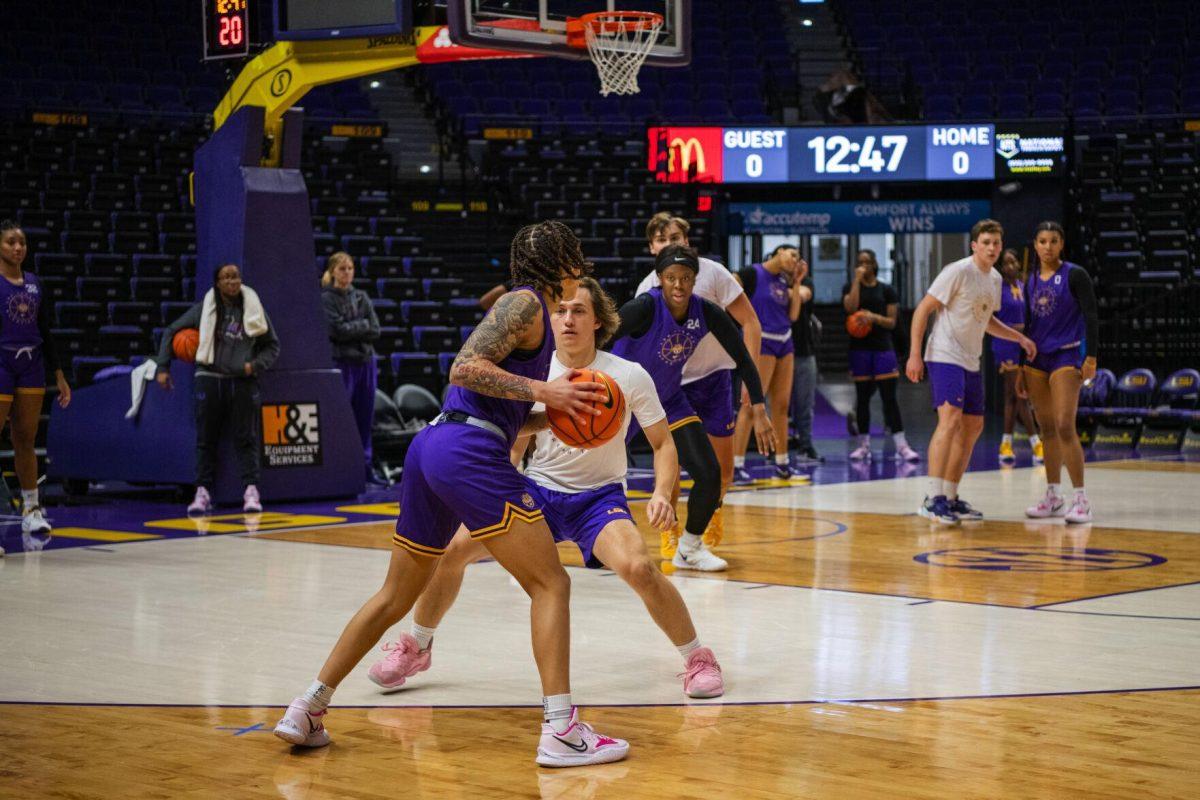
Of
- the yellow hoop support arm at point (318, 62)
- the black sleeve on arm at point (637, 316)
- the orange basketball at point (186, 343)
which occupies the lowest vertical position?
the orange basketball at point (186, 343)

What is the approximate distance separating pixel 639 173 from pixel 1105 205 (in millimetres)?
7128

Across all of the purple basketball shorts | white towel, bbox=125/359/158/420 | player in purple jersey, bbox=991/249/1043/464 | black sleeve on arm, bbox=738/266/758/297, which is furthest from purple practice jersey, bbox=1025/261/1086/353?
white towel, bbox=125/359/158/420

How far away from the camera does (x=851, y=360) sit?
1538 cm

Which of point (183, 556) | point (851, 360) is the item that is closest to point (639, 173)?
point (851, 360)

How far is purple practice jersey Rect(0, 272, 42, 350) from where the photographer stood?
928 centimetres

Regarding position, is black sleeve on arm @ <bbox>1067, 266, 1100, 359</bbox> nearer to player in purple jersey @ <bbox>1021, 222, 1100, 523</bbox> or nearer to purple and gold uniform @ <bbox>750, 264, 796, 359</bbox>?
player in purple jersey @ <bbox>1021, 222, 1100, 523</bbox>

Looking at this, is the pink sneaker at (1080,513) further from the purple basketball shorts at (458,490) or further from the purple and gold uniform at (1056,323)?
the purple basketball shorts at (458,490)

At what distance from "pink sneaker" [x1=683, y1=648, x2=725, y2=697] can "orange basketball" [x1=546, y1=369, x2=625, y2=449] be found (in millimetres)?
1018

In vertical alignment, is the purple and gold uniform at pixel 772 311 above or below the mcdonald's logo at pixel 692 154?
below

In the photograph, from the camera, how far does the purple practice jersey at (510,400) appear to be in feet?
14.6

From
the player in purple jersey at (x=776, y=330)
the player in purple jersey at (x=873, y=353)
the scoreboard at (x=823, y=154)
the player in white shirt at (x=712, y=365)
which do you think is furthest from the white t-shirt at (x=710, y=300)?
the scoreboard at (x=823, y=154)

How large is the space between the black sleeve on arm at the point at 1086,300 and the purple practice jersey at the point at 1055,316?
0.03 metres

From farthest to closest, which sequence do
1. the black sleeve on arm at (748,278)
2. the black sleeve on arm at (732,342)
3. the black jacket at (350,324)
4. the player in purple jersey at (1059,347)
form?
1. the black sleeve on arm at (748,278)
2. the black jacket at (350,324)
3. the player in purple jersey at (1059,347)
4. the black sleeve on arm at (732,342)

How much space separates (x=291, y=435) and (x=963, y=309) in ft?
16.9
